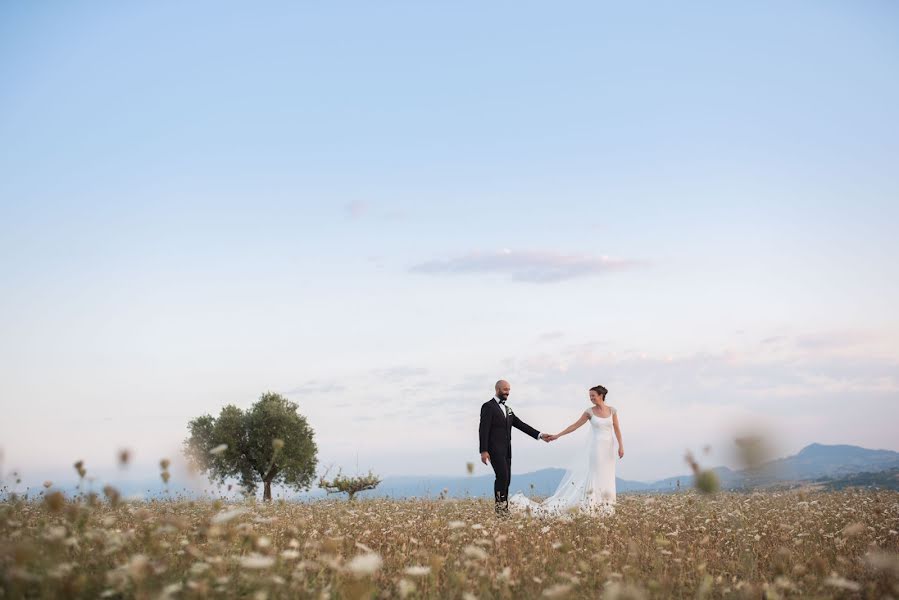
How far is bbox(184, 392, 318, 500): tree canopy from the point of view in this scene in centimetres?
4091

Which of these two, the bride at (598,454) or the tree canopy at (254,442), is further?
the tree canopy at (254,442)

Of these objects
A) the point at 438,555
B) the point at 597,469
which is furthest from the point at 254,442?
the point at 438,555

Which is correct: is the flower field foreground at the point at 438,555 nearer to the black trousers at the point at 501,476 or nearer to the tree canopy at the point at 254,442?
the black trousers at the point at 501,476

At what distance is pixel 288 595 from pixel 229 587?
0.52m

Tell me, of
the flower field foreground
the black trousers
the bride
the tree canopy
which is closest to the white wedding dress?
the bride

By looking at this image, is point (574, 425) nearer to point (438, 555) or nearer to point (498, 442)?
point (498, 442)

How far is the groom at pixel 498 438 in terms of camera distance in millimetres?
15883

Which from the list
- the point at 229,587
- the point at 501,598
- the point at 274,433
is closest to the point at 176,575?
the point at 229,587

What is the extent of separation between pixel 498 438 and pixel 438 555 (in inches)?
334

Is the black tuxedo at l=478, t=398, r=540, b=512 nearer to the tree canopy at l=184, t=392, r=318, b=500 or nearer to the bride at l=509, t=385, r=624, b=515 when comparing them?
the bride at l=509, t=385, r=624, b=515

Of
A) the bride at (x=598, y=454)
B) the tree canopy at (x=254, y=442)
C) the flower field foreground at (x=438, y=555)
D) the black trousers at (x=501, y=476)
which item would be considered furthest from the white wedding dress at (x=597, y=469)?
the tree canopy at (x=254, y=442)

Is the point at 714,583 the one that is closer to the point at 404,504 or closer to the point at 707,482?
the point at 707,482

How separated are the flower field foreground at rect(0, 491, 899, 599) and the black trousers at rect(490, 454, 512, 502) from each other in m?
2.23

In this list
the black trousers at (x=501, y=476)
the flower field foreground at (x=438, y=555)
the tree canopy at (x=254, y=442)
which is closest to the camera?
the flower field foreground at (x=438, y=555)
